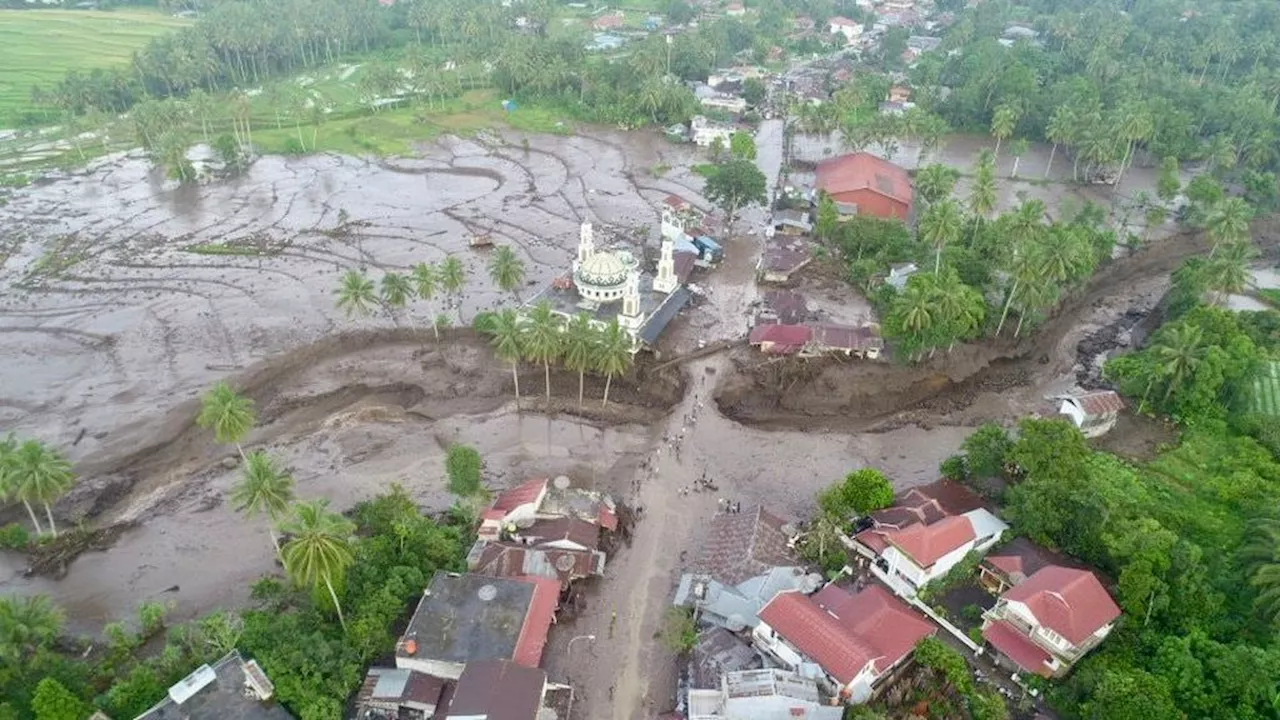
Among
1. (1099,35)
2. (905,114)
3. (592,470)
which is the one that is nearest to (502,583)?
(592,470)

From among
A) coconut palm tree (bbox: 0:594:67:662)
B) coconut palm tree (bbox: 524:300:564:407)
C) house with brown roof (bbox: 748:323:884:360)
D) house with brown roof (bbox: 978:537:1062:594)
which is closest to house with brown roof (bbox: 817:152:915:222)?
house with brown roof (bbox: 748:323:884:360)

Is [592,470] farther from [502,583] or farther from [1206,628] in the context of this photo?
[1206,628]

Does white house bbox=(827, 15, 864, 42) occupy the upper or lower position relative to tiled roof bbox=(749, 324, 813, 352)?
upper

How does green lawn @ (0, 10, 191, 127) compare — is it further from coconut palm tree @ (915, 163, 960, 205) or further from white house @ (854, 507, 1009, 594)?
white house @ (854, 507, 1009, 594)

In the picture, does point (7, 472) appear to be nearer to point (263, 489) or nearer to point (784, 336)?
point (263, 489)

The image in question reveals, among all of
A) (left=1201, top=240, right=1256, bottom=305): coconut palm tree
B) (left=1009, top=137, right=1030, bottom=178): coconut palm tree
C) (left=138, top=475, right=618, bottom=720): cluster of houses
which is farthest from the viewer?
(left=1009, top=137, right=1030, bottom=178): coconut palm tree

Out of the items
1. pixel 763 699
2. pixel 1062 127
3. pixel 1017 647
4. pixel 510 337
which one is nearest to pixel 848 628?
pixel 763 699
